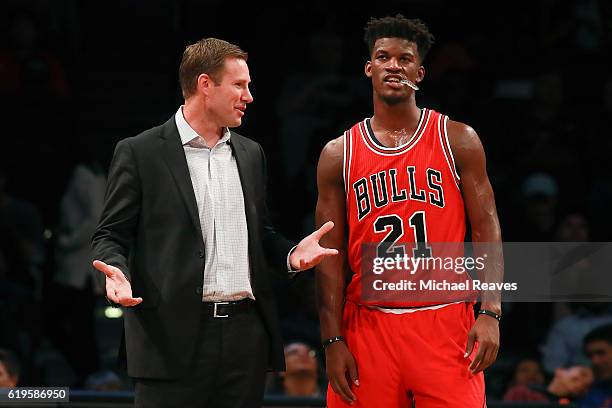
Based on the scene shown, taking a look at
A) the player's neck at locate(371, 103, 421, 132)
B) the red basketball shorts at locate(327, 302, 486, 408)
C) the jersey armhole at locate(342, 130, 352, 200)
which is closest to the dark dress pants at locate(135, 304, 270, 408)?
the red basketball shorts at locate(327, 302, 486, 408)

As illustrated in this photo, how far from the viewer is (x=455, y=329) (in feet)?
13.4

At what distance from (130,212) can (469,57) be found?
504 cm

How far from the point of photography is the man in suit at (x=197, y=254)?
12.3ft

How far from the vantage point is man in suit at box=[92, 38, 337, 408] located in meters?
3.74

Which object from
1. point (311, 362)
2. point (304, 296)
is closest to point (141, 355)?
point (311, 362)

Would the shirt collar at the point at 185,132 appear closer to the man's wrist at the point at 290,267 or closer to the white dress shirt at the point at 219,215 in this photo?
the white dress shirt at the point at 219,215

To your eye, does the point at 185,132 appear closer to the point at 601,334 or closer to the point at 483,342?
the point at 483,342

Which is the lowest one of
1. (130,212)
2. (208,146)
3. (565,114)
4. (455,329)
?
(455,329)

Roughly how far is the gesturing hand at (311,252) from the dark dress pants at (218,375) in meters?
0.25

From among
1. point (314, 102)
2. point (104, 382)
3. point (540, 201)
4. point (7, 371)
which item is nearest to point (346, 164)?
point (7, 371)

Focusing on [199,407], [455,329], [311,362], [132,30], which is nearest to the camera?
[199,407]

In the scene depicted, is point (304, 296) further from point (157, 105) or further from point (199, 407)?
point (199, 407)

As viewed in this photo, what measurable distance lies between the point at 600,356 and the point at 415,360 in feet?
8.25

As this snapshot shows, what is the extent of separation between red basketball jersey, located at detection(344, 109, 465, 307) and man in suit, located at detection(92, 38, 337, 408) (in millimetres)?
344
